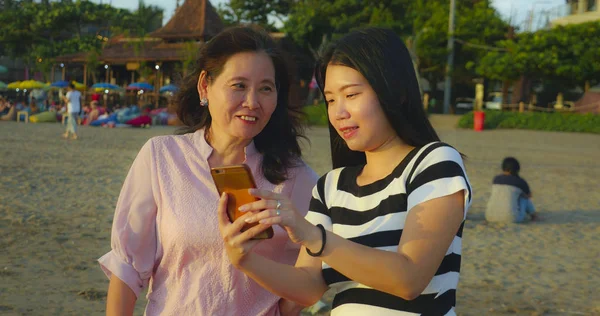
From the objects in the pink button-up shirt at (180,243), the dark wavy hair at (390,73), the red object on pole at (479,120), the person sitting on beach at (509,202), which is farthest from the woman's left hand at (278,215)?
the red object on pole at (479,120)

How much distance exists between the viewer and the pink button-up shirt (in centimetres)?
254

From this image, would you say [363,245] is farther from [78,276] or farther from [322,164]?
[322,164]

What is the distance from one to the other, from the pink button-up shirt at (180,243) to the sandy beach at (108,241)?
2.83 m

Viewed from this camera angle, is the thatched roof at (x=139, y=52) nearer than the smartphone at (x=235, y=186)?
No

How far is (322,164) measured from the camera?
52.5 ft

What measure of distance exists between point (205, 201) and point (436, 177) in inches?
37.2

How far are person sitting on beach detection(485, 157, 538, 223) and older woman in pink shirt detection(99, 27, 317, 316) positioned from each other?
24.1 ft

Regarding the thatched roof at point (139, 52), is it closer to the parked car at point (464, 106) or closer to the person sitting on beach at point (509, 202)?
the parked car at point (464, 106)

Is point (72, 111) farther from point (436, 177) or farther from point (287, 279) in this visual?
point (436, 177)

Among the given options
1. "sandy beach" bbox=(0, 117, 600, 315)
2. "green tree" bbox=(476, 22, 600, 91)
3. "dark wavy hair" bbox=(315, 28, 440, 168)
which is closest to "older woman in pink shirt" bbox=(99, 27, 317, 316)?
"dark wavy hair" bbox=(315, 28, 440, 168)

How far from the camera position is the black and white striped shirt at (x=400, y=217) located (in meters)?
1.92

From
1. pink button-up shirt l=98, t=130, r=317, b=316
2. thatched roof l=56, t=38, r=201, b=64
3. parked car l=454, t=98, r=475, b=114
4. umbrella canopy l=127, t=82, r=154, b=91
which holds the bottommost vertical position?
parked car l=454, t=98, r=475, b=114

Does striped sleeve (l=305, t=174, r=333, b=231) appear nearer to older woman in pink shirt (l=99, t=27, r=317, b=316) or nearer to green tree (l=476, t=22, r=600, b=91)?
older woman in pink shirt (l=99, t=27, r=317, b=316)

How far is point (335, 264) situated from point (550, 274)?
5.64 meters
